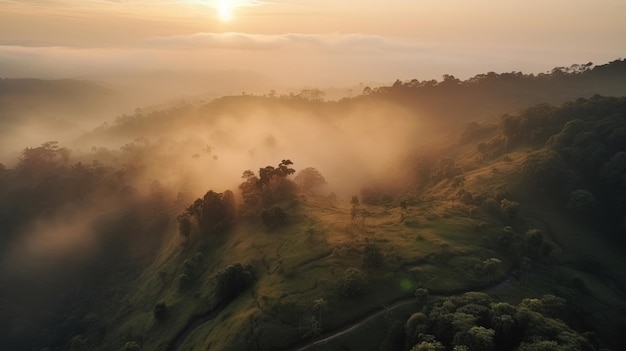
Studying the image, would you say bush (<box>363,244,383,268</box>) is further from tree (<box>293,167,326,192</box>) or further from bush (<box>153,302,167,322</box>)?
tree (<box>293,167,326,192</box>)

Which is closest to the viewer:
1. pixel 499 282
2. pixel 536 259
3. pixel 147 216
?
pixel 499 282

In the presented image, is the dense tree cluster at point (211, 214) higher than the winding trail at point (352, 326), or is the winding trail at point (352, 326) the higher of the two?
the dense tree cluster at point (211, 214)

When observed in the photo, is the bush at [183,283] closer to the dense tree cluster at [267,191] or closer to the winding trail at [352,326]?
the dense tree cluster at [267,191]

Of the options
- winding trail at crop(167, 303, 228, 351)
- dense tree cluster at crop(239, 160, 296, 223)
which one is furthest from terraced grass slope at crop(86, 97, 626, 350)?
dense tree cluster at crop(239, 160, 296, 223)

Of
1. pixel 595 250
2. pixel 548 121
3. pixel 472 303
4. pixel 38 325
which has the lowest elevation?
pixel 38 325

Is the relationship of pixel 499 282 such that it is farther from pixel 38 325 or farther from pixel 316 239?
pixel 38 325

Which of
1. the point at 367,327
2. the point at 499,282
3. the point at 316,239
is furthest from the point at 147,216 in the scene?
the point at 499,282

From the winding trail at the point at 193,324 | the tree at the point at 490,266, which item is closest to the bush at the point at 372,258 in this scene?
the tree at the point at 490,266

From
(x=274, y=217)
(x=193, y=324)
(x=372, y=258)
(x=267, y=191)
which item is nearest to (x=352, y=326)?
(x=372, y=258)
